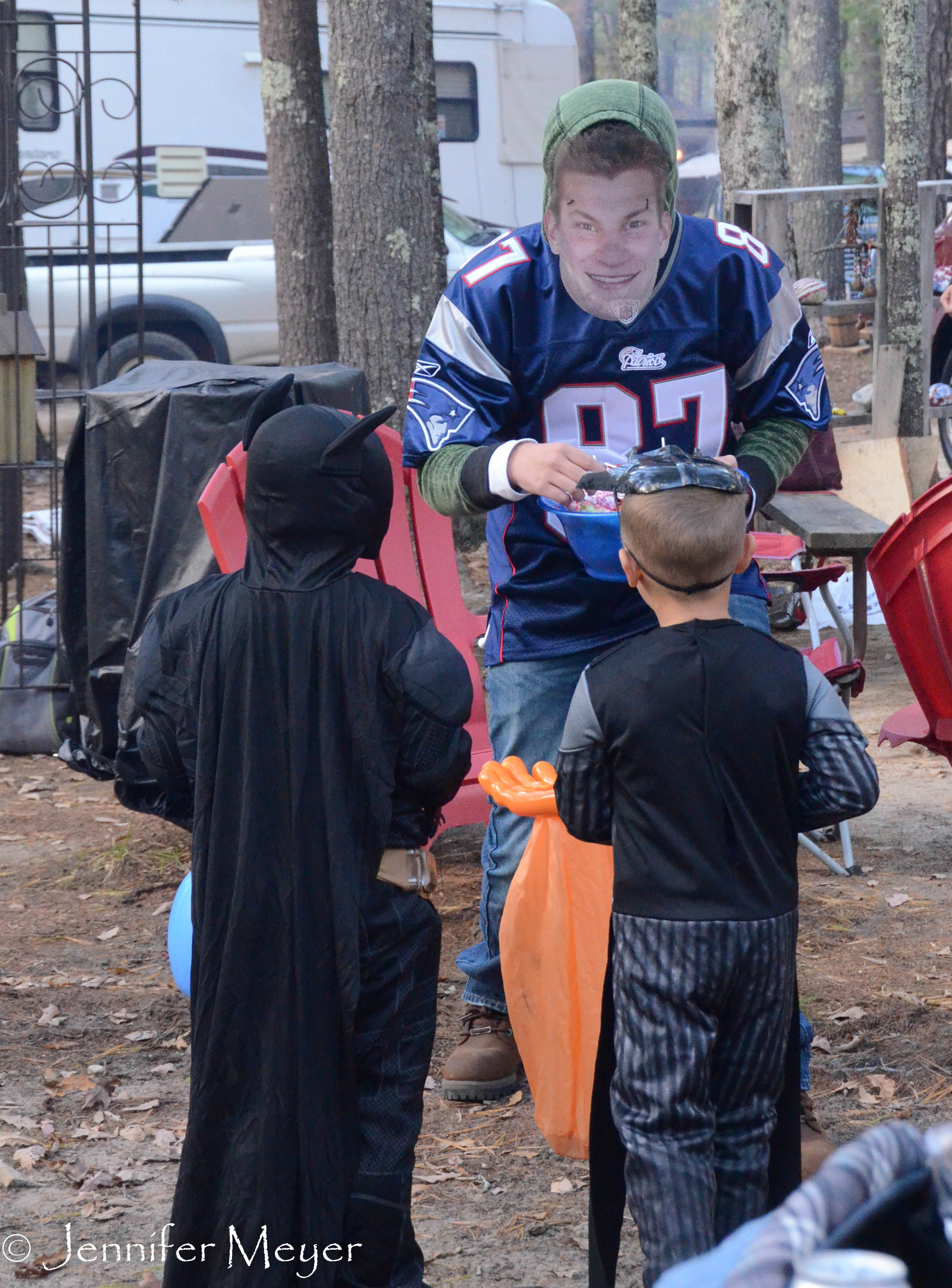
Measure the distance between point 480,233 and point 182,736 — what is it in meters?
12.4

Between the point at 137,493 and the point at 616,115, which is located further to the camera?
the point at 137,493

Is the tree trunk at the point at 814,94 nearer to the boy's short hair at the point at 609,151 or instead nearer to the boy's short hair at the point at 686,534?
the boy's short hair at the point at 609,151

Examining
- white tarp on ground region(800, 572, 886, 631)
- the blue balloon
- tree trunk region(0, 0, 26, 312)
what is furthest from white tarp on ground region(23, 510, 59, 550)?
the blue balloon

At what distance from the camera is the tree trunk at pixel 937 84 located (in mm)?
13522

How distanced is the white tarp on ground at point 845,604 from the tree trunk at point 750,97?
6.36ft

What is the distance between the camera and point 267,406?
2602 millimetres

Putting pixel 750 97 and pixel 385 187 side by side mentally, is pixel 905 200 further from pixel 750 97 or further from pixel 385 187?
pixel 385 187

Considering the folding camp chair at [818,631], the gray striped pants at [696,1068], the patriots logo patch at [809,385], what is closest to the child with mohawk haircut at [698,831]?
the gray striped pants at [696,1068]

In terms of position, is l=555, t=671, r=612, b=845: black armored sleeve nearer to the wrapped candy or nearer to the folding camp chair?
the wrapped candy

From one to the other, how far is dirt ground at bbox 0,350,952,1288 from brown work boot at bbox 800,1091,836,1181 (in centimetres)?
29

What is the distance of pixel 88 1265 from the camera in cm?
286

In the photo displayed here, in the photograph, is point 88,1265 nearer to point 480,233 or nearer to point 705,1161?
point 705,1161

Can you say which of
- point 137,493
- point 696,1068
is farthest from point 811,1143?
point 137,493

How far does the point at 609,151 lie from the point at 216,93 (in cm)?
1230
